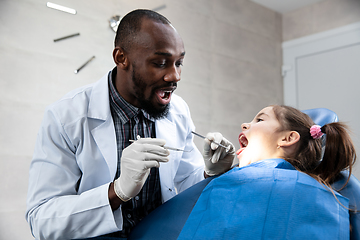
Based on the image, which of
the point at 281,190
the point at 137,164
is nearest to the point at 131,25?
the point at 137,164

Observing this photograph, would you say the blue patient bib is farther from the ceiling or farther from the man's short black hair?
the ceiling

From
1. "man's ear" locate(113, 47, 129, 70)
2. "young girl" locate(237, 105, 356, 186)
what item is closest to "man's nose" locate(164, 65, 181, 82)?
"man's ear" locate(113, 47, 129, 70)

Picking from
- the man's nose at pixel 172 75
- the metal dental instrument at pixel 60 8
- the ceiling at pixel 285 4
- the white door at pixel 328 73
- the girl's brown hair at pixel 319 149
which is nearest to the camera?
the girl's brown hair at pixel 319 149

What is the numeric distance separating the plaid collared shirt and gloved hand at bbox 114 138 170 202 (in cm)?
22

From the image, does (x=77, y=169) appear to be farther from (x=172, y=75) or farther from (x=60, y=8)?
(x=60, y=8)

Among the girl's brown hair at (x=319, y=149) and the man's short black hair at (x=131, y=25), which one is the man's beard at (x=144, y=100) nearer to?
the man's short black hair at (x=131, y=25)

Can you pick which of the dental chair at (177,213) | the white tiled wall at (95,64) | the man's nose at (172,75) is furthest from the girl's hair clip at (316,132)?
the white tiled wall at (95,64)

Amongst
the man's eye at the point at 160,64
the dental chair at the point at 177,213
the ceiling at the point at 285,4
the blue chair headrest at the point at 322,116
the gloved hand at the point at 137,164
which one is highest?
the ceiling at the point at 285,4

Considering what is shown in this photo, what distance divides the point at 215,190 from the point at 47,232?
643mm

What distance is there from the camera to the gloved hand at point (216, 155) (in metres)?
1.51

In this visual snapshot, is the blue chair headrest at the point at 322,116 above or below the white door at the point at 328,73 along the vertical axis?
below

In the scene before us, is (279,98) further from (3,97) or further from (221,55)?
(3,97)

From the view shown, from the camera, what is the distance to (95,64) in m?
2.55

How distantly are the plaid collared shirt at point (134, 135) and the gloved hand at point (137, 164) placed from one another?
22 cm
